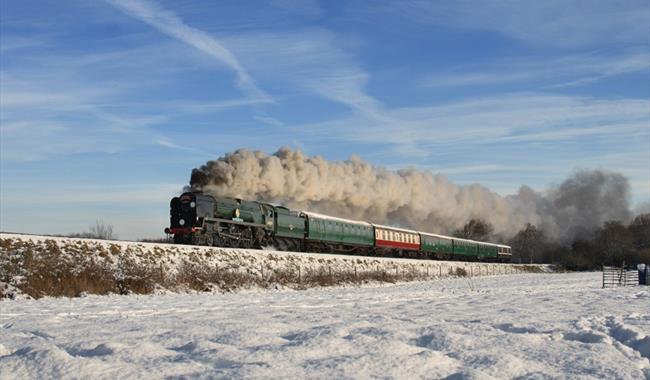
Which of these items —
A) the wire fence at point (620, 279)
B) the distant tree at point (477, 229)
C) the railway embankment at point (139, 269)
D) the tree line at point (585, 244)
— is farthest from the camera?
the tree line at point (585, 244)

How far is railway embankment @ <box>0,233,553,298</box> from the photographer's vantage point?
20297 mm

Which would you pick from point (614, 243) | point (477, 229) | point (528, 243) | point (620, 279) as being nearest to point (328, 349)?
point (620, 279)

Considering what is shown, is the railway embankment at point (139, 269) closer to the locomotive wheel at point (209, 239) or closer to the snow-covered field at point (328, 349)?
the locomotive wheel at point (209, 239)

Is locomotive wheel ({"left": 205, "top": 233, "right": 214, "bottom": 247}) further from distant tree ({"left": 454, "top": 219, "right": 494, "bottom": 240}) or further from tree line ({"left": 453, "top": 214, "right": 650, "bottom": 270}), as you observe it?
distant tree ({"left": 454, "top": 219, "right": 494, "bottom": 240})

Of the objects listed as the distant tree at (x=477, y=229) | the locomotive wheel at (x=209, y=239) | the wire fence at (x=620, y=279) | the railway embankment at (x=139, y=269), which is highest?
the distant tree at (x=477, y=229)

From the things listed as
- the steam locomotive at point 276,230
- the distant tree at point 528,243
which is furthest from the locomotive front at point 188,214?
the distant tree at point 528,243

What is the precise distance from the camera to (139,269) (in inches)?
912

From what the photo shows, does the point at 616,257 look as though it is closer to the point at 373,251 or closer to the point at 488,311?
the point at 373,251

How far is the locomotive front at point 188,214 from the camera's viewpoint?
A: 32.4m

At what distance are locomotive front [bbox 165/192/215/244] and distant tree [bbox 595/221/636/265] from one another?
77861 mm

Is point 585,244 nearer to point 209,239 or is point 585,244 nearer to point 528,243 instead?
point 528,243

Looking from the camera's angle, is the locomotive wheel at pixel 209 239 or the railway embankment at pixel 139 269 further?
the locomotive wheel at pixel 209 239

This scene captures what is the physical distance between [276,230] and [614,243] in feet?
246

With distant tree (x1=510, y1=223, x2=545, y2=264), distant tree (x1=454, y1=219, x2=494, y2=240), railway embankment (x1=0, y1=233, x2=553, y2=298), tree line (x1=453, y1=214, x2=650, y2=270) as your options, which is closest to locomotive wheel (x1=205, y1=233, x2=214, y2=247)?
railway embankment (x1=0, y1=233, x2=553, y2=298)
